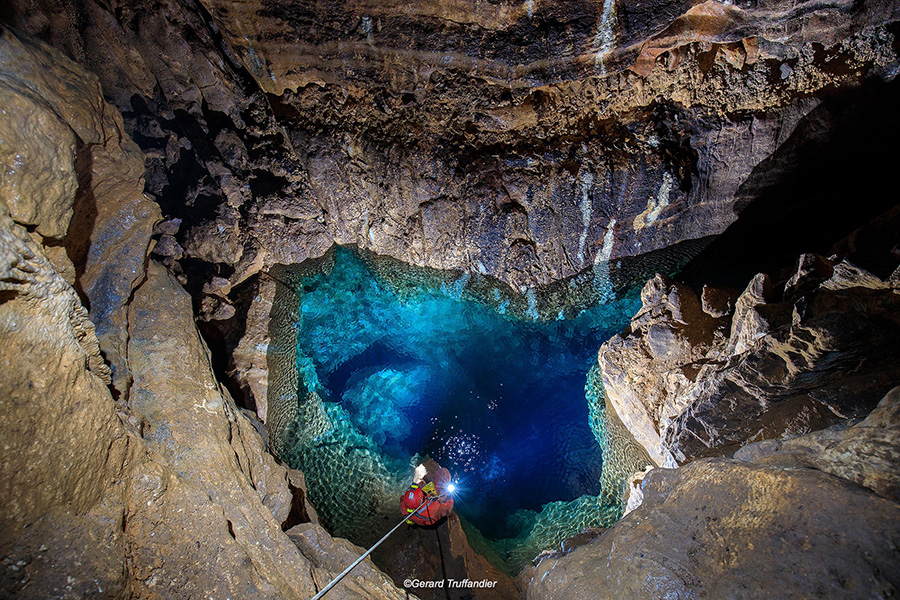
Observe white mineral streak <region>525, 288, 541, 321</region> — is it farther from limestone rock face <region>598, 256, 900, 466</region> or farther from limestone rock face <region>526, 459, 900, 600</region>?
limestone rock face <region>526, 459, 900, 600</region>

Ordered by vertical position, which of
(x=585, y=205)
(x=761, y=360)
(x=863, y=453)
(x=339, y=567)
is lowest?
(x=339, y=567)

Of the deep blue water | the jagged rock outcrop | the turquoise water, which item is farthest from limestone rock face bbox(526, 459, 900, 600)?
the deep blue water

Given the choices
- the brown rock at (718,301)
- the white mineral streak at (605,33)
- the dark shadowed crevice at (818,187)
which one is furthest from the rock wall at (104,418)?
the dark shadowed crevice at (818,187)

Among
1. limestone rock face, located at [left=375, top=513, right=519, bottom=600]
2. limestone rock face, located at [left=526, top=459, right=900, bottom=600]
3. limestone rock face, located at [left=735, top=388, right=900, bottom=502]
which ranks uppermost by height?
limestone rock face, located at [left=735, top=388, right=900, bottom=502]

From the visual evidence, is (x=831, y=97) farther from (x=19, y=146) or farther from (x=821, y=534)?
(x=19, y=146)

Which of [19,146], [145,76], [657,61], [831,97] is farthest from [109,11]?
[831,97]

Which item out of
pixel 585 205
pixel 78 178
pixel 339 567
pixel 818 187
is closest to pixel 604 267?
pixel 585 205

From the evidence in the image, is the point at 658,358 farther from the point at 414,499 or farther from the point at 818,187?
the point at 414,499
